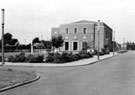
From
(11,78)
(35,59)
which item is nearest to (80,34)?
(35,59)

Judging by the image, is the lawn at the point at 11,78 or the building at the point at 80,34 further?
the building at the point at 80,34

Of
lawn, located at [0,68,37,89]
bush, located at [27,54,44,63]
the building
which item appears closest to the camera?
lawn, located at [0,68,37,89]

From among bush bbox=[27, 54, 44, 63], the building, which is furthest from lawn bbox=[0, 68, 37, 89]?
the building

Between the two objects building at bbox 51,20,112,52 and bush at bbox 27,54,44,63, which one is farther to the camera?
building at bbox 51,20,112,52

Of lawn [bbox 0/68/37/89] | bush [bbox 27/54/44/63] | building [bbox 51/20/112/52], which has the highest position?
building [bbox 51/20/112/52]

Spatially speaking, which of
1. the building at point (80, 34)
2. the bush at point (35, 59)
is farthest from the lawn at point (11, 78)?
the building at point (80, 34)

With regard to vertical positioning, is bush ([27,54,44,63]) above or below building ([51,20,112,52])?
below

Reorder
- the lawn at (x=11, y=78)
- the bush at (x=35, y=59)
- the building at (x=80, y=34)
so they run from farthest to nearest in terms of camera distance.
Result: 1. the building at (x=80, y=34)
2. the bush at (x=35, y=59)
3. the lawn at (x=11, y=78)

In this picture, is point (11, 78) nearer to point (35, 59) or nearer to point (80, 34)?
point (35, 59)

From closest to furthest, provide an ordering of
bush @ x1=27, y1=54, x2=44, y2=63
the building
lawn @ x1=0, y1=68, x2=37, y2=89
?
1. lawn @ x1=0, y1=68, x2=37, y2=89
2. bush @ x1=27, y1=54, x2=44, y2=63
3. the building

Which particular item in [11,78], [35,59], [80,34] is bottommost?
[11,78]

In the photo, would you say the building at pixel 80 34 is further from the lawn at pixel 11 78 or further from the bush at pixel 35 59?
the lawn at pixel 11 78

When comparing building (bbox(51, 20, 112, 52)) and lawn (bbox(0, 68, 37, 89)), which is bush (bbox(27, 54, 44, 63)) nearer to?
lawn (bbox(0, 68, 37, 89))

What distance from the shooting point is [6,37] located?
4771 inches
